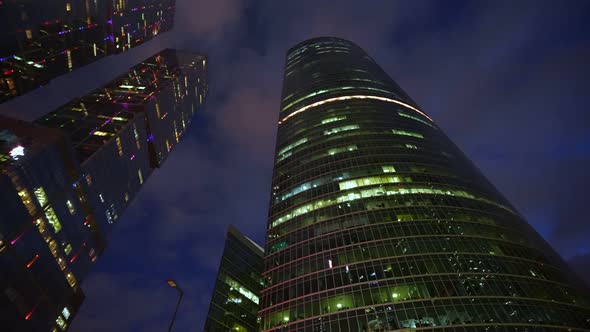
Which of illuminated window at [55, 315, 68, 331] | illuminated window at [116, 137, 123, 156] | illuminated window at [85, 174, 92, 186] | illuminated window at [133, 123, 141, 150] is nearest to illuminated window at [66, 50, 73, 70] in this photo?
illuminated window at [133, 123, 141, 150]

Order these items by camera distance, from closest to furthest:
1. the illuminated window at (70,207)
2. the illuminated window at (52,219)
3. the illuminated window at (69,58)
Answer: the illuminated window at (52,219) < the illuminated window at (70,207) < the illuminated window at (69,58)

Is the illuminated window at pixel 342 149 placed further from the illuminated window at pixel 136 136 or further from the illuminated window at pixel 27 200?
the illuminated window at pixel 136 136

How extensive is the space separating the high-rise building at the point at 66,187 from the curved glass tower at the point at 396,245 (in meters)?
44.1

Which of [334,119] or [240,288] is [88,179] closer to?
[240,288]

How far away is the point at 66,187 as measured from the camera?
72.1 m

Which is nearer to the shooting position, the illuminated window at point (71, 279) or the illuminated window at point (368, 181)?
the illuminated window at point (368, 181)

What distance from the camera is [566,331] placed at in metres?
34.7

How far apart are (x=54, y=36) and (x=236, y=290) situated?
77.7 meters

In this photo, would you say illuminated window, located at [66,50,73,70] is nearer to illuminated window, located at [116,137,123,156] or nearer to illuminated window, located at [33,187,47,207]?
illuminated window, located at [116,137,123,156]

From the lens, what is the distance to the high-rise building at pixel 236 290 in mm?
56112

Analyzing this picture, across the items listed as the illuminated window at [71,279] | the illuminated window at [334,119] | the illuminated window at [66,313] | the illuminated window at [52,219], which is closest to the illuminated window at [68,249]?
the illuminated window at [71,279]

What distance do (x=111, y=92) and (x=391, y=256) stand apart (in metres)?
116

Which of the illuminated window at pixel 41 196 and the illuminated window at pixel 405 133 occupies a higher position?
the illuminated window at pixel 405 133

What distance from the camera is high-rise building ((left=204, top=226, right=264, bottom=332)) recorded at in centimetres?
5611
